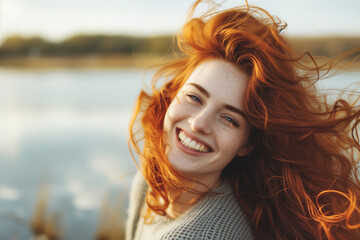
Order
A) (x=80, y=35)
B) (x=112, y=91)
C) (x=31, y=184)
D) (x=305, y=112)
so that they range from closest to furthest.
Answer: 1. (x=305, y=112)
2. (x=31, y=184)
3. (x=80, y=35)
4. (x=112, y=91)

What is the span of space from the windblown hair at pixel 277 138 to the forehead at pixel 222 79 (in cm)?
3

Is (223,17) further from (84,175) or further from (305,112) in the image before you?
(84,175)

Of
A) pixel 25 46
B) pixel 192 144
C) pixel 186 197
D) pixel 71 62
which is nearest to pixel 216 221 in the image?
pixel 186 197

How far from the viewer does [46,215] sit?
10.1 ft

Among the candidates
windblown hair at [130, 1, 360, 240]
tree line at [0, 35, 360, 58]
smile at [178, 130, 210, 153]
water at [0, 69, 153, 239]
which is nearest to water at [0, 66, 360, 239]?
water at [0, 69, 153, 239]

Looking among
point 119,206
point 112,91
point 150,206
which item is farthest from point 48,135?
point 150,206

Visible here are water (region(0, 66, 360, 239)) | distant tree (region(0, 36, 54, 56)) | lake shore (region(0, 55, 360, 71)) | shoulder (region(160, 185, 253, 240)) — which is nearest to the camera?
shoulder (region(160, 185, 253, 240))

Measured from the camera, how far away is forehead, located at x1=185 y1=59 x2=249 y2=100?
132cm

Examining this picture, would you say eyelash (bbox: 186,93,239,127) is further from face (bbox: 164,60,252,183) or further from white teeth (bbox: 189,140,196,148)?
white teeth (bbox: 189,140,196,148)

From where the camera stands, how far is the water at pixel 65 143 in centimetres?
328

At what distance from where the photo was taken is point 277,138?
4.66 feet

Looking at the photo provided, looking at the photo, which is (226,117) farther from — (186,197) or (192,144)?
(186,197)

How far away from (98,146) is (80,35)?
163cm

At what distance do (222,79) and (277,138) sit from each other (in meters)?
0.36
